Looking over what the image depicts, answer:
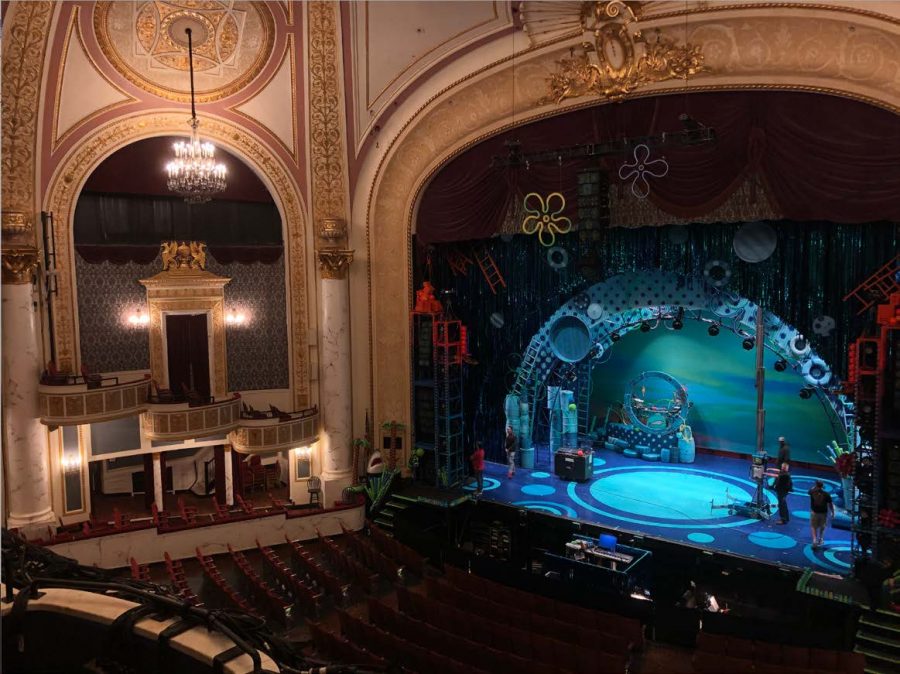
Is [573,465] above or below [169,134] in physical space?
below

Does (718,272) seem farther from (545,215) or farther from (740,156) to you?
(545,215)

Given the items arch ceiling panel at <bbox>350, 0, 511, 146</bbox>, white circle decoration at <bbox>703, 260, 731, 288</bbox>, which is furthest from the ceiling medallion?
white circle decoration at <bbox>703, 260, 731, 288</bbox>

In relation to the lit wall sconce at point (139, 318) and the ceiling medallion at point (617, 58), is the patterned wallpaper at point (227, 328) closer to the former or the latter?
the lit wall sconce at point (139, 318)

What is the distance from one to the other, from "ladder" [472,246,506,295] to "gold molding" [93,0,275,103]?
219 inches

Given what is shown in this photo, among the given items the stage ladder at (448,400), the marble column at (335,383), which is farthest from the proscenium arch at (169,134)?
the stage ladder at (448,400)

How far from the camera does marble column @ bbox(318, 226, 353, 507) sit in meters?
15.2

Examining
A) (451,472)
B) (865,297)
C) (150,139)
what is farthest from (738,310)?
(150,139)

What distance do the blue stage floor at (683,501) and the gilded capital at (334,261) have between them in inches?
205

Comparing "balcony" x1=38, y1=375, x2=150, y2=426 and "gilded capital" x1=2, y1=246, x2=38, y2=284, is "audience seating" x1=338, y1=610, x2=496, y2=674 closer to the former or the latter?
"balcony" x1=38, y1=375, x2=150, y2=426

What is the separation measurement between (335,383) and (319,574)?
15.5 ft

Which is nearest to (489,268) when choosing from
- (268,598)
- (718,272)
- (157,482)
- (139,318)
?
(718,272)

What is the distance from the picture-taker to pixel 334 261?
49.4 feet

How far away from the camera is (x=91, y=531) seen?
12.8 metres

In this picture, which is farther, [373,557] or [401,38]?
[401,38]
